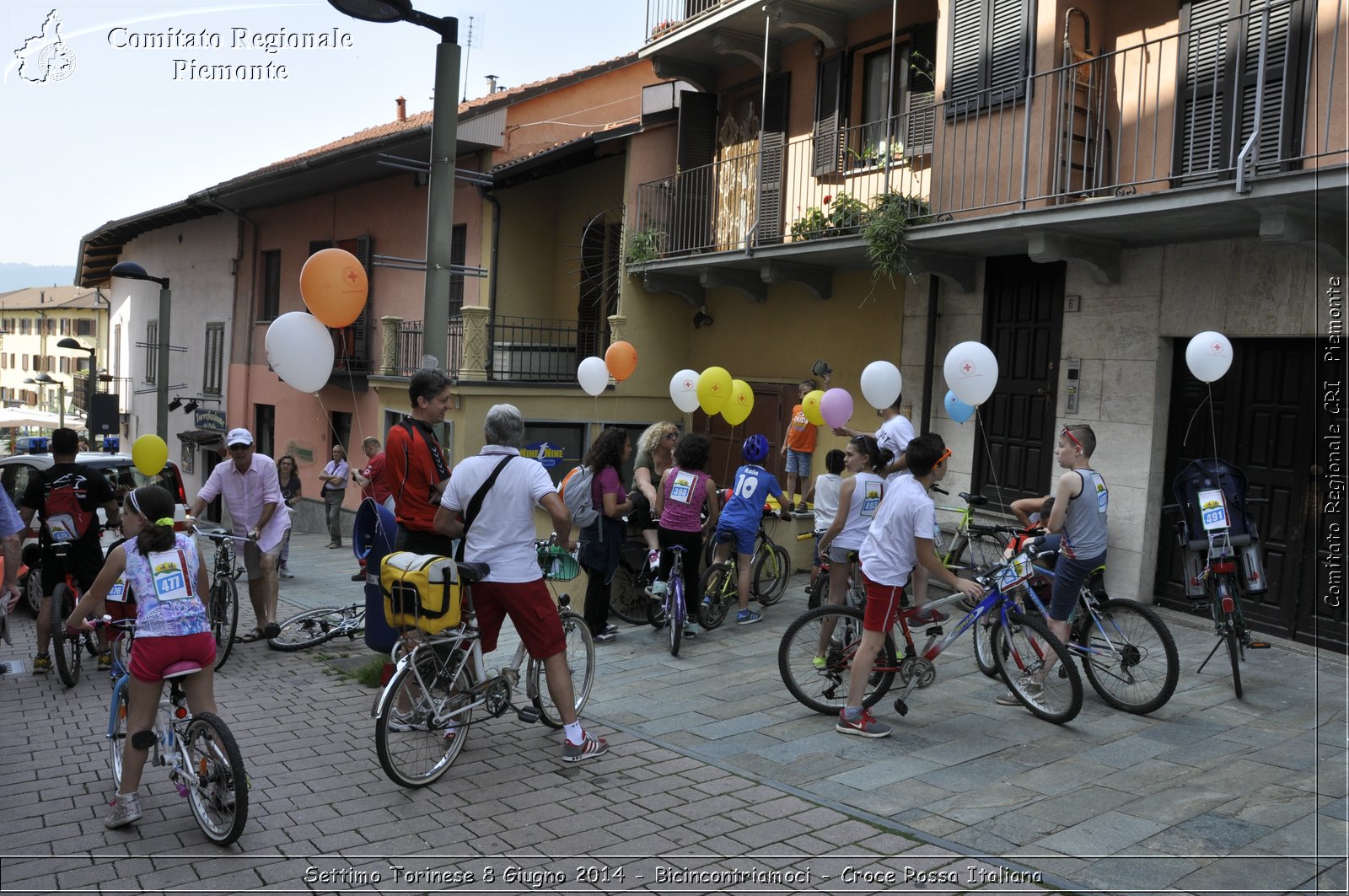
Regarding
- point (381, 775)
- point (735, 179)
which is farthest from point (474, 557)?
point (735, 179)

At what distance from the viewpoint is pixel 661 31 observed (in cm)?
1502

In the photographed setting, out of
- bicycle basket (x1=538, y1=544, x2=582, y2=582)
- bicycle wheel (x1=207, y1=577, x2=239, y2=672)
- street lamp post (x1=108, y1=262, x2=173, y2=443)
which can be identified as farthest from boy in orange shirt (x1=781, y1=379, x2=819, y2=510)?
street lamp post (x1=108, y1=262, x2=173, y2=443)

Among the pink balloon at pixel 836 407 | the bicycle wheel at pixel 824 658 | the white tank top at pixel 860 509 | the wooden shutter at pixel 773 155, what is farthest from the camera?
the wooden shutter at pixel 773 155

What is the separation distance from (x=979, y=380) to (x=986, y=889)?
503 centimetres

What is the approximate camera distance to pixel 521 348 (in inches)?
640

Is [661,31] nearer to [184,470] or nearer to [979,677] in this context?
[979,677]

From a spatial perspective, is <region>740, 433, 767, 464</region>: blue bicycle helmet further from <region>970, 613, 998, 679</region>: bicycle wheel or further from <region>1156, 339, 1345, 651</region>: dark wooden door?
<region>1156, 339, 1345, 651</region>: dark wooden door

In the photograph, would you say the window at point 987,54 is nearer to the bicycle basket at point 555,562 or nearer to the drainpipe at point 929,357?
the drainpipe at point 929,357

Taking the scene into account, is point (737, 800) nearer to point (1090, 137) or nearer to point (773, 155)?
point (1090, 137)

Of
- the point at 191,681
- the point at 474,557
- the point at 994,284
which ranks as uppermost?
the point at 994,284

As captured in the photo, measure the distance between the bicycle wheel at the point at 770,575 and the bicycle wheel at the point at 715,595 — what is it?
2.27ft

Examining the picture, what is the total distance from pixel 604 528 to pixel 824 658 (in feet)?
8.27

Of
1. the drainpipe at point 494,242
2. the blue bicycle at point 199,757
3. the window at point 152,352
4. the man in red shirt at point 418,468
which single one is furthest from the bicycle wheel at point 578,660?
the window at point 152,352

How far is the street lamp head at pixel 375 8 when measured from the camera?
6.93 metres
